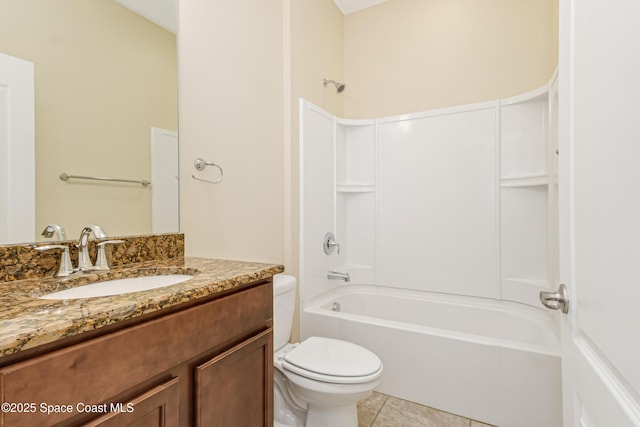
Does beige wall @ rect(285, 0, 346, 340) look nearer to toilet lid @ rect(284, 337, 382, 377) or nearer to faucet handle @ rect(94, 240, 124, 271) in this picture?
toilet lid @ rect(284, 337, 382, 377)

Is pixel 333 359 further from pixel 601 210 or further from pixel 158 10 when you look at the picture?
pixel 158 10

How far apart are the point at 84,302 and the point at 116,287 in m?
0.31

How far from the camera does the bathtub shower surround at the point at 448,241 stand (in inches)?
65.4

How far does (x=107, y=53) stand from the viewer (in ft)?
3.67

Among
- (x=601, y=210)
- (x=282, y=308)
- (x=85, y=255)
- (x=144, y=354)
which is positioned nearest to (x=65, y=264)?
(x=85, y=255)

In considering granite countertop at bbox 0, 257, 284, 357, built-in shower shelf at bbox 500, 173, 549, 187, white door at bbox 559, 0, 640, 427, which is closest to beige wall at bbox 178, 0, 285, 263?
granite countertop at bbox 0, 257, 284, 357

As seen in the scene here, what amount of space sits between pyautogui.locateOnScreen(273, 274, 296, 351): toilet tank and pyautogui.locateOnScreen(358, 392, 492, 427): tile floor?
66 cm

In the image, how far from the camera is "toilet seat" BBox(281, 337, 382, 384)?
1.31 m

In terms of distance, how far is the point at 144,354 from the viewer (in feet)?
2.14

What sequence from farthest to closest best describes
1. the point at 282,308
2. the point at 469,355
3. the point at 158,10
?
the point at 469,355 < the point at 282,308 < the point at 158,10

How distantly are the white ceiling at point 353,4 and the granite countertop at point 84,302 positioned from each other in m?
2.62

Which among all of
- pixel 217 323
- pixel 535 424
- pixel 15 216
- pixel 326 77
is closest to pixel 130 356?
pixel 217 323

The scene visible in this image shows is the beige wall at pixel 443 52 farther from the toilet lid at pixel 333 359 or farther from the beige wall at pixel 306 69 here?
the toilet lid at pixel 333 359

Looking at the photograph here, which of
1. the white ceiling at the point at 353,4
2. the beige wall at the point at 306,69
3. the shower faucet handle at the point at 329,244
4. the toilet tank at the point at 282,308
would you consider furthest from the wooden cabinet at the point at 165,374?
the white ceiling at the point at 353,4
